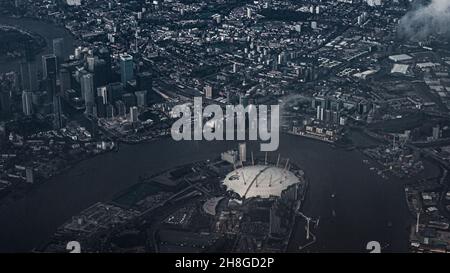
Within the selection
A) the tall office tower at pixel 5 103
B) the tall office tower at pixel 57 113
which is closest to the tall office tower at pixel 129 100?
the tall office tower at pixel 57 113

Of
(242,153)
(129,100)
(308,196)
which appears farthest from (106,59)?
(308,196)

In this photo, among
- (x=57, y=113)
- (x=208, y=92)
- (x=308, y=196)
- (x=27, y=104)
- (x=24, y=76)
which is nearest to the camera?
(x=308, y=196)

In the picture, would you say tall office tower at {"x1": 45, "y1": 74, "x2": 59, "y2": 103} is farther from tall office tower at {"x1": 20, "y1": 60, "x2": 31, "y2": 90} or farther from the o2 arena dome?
the o2 arena dome

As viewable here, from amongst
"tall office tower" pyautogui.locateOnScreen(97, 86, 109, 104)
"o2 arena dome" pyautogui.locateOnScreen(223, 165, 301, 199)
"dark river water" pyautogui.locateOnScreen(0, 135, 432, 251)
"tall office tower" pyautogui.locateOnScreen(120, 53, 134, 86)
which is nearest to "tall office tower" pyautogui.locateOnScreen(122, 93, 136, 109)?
"tall office tower" pyautogui.locateOnScreen(97, 86, 109, 104)

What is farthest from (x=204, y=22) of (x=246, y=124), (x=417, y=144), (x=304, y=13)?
(x=417, y=144)

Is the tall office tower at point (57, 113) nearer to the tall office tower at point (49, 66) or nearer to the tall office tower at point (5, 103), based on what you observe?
the tall office tower at point (5, 103)

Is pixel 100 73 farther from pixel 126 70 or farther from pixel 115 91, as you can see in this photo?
pixel 115 91

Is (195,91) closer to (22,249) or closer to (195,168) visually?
(195,168)
